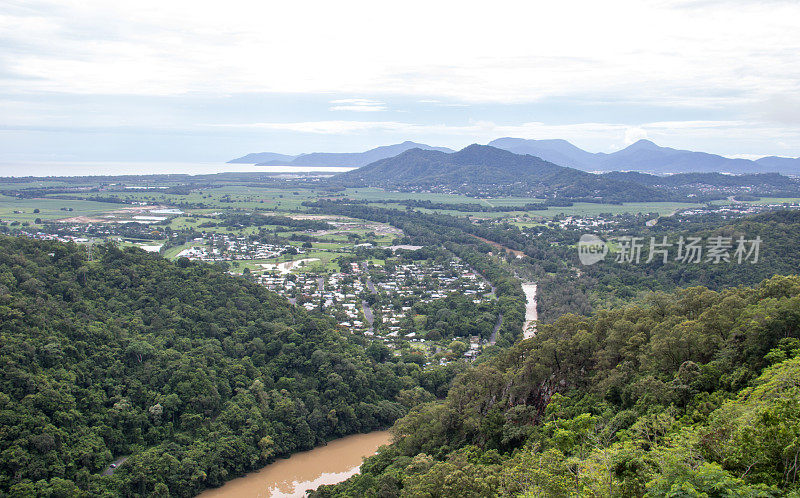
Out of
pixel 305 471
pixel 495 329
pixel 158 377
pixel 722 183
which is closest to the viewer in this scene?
pixel 305 471

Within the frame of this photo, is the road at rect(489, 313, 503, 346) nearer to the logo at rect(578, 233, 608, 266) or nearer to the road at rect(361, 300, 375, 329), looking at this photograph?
the road at rect(361, 300, 375, 329)

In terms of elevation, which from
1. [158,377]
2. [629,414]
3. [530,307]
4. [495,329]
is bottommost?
[495,329]

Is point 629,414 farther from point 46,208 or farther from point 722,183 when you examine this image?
point 722,183

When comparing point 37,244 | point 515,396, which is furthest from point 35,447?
point 515,396

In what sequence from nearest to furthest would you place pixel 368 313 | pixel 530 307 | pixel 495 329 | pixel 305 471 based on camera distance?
pixel 305 471
pixel 495 329
pixel 368 313
pixel 530 307

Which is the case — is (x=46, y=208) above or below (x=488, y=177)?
below

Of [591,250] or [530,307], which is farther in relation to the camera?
[591,250]

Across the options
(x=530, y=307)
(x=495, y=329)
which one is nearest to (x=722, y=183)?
(x=530, y=307)

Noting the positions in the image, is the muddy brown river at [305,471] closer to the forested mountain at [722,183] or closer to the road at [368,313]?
the road at [368,313]

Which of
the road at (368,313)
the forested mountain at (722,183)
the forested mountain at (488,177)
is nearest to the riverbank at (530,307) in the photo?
the road at (368,313)
